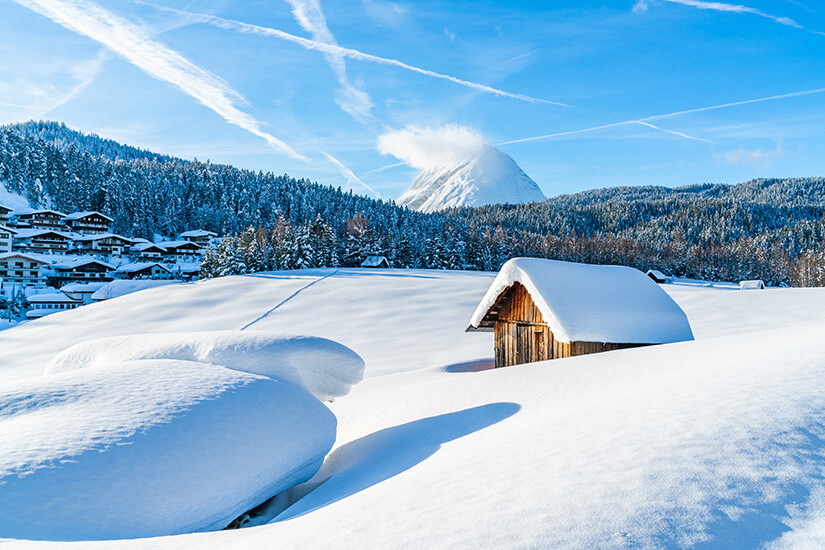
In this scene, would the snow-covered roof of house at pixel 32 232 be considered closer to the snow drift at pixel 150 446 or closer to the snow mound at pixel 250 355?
the snow mound at pixel 250 355

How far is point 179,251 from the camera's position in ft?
311

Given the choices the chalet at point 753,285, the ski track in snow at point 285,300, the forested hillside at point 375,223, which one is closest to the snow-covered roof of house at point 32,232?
the forested hillside at point 375,223

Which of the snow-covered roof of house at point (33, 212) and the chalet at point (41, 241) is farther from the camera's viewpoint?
the snow-covered roof of house at point (33, 212)

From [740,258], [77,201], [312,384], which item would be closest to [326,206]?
[77,201]

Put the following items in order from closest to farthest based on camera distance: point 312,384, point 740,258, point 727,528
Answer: point 727,528 < point 312,384 < point 740,258

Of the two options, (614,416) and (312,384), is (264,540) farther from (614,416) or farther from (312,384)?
(312,384)

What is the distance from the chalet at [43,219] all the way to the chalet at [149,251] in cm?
1730

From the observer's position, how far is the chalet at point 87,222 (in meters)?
94.4

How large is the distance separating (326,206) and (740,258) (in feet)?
322

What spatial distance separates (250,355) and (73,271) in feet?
284

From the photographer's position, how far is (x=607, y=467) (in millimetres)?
3146

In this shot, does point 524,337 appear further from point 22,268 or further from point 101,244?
point 101,244

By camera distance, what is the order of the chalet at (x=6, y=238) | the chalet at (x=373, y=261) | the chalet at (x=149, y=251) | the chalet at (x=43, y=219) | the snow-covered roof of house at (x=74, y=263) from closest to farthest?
1. the chalet at (x=373, y=261)
2. the snow-covered roof of house at (x=74, y=263)
3. the chalet at (x=6, y=238)
4. the chalet at (x=149, y=251)
5. the chalet at (x=43, y=219)

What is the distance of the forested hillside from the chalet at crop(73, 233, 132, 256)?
17.8 meters
